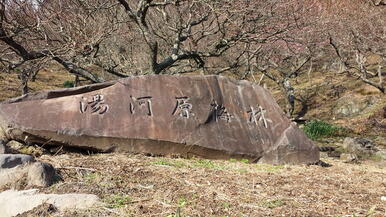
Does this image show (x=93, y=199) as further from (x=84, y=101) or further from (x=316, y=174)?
(x=316, y=174)

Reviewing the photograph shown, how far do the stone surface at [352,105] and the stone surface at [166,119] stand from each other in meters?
11.4

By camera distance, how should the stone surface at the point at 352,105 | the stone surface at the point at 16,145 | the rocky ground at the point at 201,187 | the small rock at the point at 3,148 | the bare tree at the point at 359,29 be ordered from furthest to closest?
1. the stone surface at the point at 352,105
2. the bare tree at the point at 359,29
3. the stone surface at the point at 16,145
4. the small rock at the point at 3,148
5. the rocky ground at the point at 201,187

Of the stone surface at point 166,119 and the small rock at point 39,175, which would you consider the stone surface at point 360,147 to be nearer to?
the stone surface at point 166,119

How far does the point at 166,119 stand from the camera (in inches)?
254

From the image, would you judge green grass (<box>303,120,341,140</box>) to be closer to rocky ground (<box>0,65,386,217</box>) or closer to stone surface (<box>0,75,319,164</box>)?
stone surface (<box>0,75,319,164</box>)

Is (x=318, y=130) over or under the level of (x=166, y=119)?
under

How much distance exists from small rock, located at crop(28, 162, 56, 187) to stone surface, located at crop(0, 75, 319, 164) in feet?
5.43

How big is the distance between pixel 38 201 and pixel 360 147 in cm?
909

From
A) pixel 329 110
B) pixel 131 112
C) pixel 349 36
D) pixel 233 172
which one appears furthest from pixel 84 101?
pixel 329 110

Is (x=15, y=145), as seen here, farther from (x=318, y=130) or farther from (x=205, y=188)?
(x=318, y=130)

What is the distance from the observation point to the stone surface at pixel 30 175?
4.04 metres

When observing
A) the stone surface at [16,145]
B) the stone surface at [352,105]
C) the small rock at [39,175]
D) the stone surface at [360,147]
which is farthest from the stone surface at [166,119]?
the stone surface at [352,105]

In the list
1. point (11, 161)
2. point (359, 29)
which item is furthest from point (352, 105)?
point (11, 161)

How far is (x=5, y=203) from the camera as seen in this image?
3.80m
